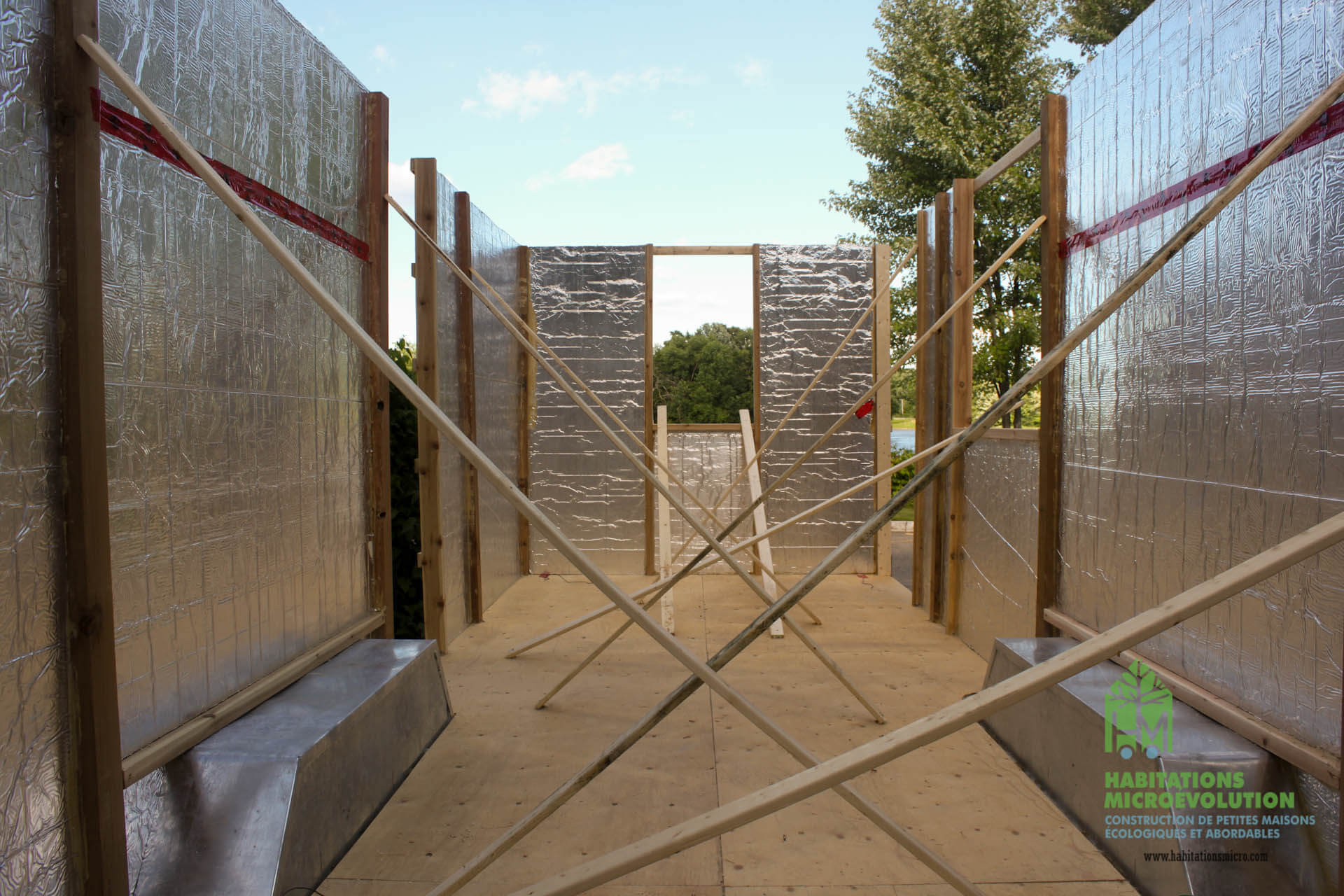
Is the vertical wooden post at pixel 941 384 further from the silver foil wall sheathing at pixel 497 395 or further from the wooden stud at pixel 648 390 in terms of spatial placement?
the silver foil wall sheathing at pixel 497 395

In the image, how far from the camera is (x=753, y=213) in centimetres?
542

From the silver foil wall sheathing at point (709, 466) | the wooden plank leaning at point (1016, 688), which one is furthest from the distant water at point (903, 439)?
the wooden plank leaning at point (1016, 688)

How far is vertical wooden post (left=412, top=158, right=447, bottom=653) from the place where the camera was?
3.29 metres

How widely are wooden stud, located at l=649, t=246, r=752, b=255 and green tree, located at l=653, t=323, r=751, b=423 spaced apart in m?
7.99

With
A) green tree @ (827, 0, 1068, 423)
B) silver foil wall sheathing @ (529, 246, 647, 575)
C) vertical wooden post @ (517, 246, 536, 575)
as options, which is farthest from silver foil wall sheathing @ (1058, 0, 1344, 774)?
green tree @ (827, 0, 1068, 423)

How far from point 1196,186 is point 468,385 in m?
3.10

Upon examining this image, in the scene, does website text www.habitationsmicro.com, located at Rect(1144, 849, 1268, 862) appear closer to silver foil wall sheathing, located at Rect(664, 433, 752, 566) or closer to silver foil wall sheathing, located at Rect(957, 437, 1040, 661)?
silver foil wall sheathing, located at Rect(957, 437, 1040, 661)

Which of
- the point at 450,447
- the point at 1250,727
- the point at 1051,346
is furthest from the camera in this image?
the point at 450,447

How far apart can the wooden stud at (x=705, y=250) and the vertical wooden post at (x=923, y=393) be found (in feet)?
4.01

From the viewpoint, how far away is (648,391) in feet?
16.9

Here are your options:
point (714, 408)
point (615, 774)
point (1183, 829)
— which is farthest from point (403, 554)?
point (714, 408)

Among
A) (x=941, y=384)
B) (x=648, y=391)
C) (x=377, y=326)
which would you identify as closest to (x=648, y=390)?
(x=648, y=391)

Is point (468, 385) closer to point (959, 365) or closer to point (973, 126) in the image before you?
point (959, 365)

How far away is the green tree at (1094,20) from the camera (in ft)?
30.9
